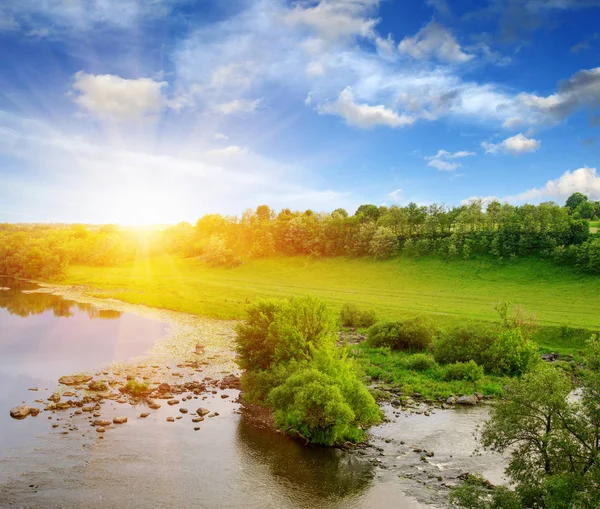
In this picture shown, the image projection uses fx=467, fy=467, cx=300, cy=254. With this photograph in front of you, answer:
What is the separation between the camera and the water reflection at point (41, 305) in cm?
8119

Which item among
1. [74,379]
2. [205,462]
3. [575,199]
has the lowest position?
[205,462]

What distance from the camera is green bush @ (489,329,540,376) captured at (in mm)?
45688

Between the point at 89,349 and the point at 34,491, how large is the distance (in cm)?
3366

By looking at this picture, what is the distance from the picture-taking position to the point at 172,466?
92.5 feet

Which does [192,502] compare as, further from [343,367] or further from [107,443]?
[343,367]

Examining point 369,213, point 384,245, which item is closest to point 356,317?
point 384,245

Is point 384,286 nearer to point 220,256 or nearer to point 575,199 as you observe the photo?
point 220,256

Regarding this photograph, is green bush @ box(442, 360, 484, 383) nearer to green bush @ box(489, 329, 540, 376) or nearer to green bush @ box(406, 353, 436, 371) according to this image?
green bush @ box(406, 353, 436, 371)

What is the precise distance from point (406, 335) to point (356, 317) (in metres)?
14.6

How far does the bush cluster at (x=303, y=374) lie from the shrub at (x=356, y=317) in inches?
1016

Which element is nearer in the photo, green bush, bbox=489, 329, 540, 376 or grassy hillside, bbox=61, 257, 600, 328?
green bush, bbox=489, 329, 540, 376

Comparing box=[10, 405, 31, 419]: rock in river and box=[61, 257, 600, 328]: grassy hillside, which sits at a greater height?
box=[61, 257, 600, 328]: grassy hillside

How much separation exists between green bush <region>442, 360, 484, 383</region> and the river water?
6627mm

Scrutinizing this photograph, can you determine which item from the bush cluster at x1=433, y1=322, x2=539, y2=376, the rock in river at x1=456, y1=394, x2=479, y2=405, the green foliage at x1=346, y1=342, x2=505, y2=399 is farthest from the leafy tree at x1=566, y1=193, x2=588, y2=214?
the rock in river at x1=456, y1=394, x2=479, y2=405
